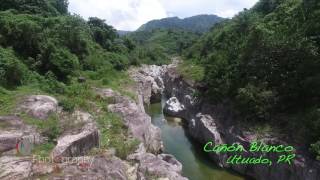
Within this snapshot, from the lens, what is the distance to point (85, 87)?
34.8 meters

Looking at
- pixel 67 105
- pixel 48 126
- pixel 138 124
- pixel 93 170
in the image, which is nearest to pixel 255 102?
pixel 138 124

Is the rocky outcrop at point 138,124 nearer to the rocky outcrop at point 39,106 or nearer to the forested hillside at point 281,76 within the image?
the rocky outcrop at point 39,106

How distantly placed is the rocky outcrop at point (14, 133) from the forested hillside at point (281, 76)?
51.5ft

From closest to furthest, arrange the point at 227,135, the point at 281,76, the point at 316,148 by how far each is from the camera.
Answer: the point at 316,148 → the point at 281,76 → the point at 227,135


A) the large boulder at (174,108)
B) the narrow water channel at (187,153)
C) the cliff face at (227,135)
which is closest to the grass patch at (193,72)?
the cliff face at (227,135)

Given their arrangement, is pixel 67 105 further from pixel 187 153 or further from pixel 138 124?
pixel 187 153

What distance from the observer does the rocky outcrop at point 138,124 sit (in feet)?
92.2

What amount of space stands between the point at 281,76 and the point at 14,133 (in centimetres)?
2004

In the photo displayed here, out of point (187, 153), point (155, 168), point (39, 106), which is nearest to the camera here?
point (155, 168)

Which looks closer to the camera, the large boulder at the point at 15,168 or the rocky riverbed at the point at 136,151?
the large boulder at the point at 15,168

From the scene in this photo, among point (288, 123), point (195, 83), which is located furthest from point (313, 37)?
point (195, 83)

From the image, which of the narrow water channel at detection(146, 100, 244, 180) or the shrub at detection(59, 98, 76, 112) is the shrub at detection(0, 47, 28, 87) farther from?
the narrow water channel at detection(146, 100, 244, 180)

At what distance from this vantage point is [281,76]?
31.0 meters

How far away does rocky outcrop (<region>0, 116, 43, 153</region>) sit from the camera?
20.2 meters
